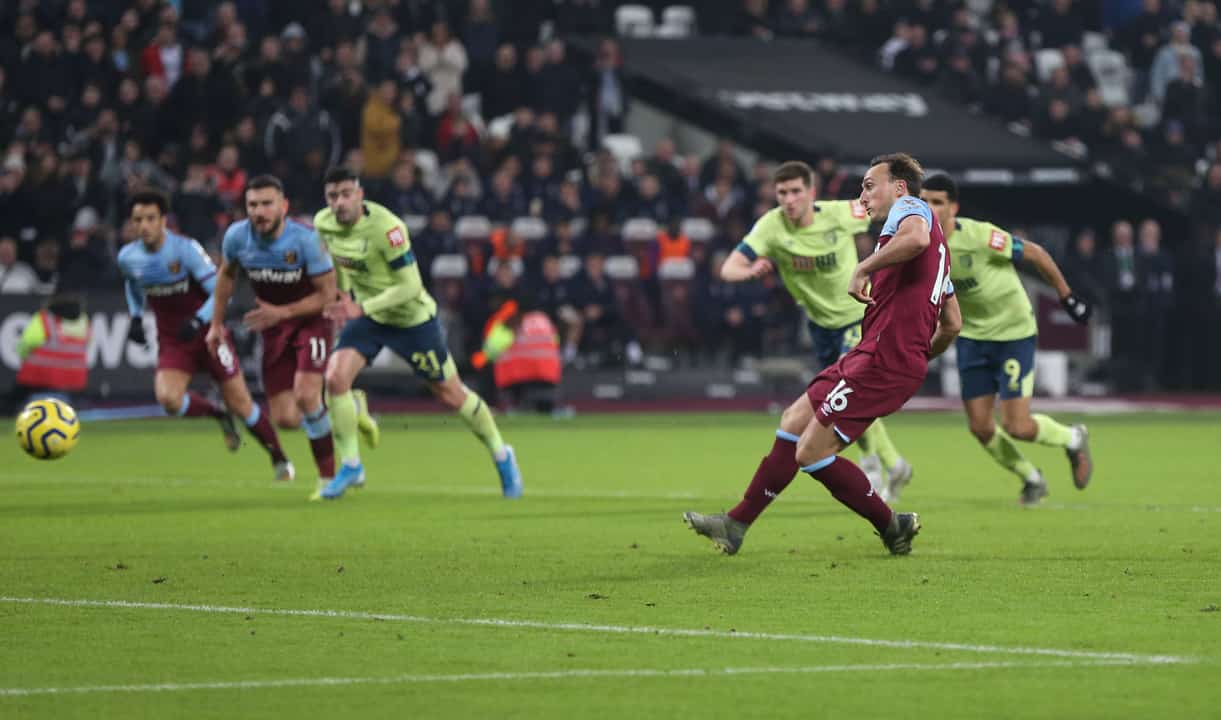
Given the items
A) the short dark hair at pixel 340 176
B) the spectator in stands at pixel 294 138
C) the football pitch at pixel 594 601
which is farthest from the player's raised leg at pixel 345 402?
the spectator in stands at pixel 294 138

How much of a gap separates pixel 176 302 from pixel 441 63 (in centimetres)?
1277

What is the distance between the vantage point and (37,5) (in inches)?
1098

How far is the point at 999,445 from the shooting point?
48.0 ft

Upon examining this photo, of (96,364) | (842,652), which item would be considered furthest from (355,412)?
(96,364)

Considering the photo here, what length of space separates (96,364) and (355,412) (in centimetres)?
1059

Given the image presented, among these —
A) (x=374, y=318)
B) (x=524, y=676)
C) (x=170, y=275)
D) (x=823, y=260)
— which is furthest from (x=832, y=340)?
(x=524, y=676)

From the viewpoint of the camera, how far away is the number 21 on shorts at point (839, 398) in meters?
10.9

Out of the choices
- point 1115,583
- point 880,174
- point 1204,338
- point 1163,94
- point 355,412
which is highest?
point 880,174

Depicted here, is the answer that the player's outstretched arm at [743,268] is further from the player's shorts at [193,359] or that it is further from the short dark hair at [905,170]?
the player's shorts at [193,359]

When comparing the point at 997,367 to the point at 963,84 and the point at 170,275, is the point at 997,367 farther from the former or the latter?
the point at 963,84

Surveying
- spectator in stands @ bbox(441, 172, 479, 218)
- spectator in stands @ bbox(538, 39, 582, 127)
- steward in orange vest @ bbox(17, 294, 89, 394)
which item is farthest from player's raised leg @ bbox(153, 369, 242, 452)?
spectator in stands @ bbox(538, 39, 582, 127)

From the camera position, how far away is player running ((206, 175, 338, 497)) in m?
15.4

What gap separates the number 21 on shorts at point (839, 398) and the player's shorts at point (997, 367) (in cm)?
388

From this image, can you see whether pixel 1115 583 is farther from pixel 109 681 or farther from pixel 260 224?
pixel 260 224
